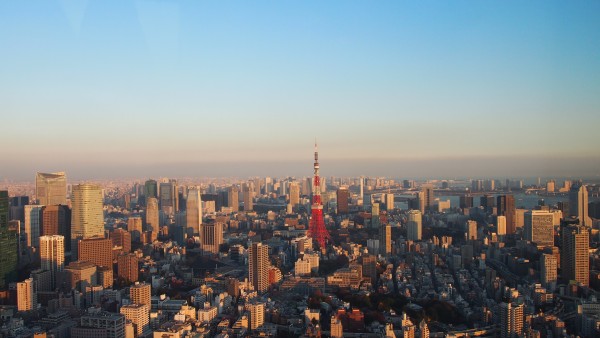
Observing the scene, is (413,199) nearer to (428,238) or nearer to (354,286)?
(428,238)

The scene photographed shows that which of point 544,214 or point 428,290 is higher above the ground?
point 544,214

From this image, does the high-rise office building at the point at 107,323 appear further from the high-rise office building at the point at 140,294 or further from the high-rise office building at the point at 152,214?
the high-rise office building at the point at 152,214

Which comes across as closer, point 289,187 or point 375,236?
point 375,236

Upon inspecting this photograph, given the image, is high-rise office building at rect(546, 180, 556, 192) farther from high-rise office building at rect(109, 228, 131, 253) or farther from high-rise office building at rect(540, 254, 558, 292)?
high-rise office building at rect(109, 228, 131, 253)

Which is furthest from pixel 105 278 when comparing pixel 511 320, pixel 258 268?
pixel 511 320

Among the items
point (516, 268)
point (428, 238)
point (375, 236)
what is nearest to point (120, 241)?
point (375, 236)

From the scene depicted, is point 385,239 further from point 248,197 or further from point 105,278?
point 248,197

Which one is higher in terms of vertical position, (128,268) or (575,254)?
(575,254)
